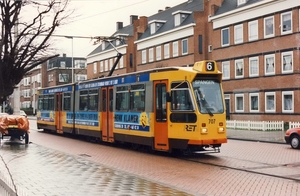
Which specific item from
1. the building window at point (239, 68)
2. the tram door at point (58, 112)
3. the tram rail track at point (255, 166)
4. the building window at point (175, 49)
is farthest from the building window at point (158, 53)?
the tram rail track at point (255, 166)

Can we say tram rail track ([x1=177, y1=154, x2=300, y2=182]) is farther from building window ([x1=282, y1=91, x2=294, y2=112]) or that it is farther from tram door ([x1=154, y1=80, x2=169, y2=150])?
building window ([x1=282, y1=91, x2=294, y2=112])

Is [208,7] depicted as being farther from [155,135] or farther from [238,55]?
[155,135]

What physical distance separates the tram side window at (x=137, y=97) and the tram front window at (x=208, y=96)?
2.82 meters

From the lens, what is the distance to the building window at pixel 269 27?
3672 centimetres

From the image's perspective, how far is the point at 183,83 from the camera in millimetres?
15258

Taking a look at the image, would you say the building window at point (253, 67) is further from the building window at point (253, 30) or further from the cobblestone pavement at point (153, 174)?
the cobblestone pavement at point (153, 174)

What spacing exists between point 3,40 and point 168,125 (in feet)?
24.8

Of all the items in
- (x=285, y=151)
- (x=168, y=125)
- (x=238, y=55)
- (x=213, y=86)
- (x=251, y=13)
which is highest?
(x=251, y=13)

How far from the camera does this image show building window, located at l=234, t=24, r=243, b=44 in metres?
40.1

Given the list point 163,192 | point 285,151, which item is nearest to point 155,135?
point 285,151

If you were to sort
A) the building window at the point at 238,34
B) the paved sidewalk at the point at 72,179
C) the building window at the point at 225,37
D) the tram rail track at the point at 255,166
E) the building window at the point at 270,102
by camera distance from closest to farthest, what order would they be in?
1. the paved sidewalk at the point at 72,179
2. the tram rail track at the point at 255,166
3. the building window at the point at 270,102
4. the building window at the point at 238,34
5. the building window at the point at 225,37

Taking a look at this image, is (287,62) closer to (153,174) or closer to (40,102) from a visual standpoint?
(40,102)

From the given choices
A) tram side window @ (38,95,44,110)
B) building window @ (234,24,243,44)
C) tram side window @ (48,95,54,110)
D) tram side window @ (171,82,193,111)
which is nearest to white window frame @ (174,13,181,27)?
building window @ (234,24,243,44)

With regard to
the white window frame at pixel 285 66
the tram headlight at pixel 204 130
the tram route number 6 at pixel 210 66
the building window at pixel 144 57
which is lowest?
the tram headlight at pixel 204 130
